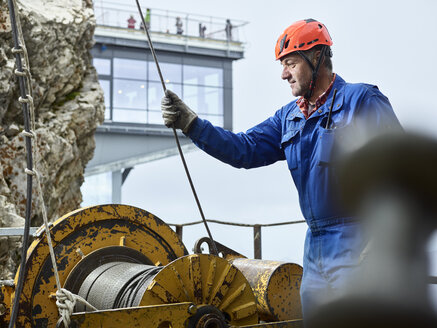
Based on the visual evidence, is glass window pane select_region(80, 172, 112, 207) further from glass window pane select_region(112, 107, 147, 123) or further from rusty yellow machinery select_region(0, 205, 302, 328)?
rusty yellow machinery select_region(0, 205, 302, 328)

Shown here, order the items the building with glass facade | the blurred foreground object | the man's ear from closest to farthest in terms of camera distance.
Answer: the blurred foreground object → the man's ear → the building with glass facade

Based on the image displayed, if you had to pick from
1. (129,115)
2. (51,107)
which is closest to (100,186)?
(129,115)

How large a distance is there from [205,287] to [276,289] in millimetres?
1197

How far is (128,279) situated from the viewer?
3699 mm

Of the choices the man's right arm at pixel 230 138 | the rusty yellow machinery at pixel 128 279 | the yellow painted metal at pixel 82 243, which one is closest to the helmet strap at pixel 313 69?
the man's right arm at pixel 230 138

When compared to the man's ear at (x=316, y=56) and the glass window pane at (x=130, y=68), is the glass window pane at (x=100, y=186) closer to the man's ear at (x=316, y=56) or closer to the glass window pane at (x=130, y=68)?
the glass window pane at (x=130, y=68)

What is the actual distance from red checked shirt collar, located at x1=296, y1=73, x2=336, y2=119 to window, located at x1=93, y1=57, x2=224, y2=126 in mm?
23375

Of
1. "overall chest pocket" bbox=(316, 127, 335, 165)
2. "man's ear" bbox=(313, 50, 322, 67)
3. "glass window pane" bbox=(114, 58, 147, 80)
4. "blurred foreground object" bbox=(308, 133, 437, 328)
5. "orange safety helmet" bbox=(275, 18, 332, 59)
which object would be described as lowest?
"blurred foreground object" bbox=(308, 133, 437, 328)

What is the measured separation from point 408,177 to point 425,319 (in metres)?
0.19

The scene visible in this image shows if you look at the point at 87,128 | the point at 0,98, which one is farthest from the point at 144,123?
the point at 0,98

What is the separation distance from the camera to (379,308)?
2.55 ft

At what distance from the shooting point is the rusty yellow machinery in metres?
3.46

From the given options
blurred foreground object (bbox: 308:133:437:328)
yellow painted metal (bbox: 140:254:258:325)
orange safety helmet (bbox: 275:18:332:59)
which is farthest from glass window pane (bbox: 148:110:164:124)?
blurred foreground object (bbox: 308:133:437:328)

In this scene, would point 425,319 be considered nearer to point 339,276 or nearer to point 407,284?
point 407,284
